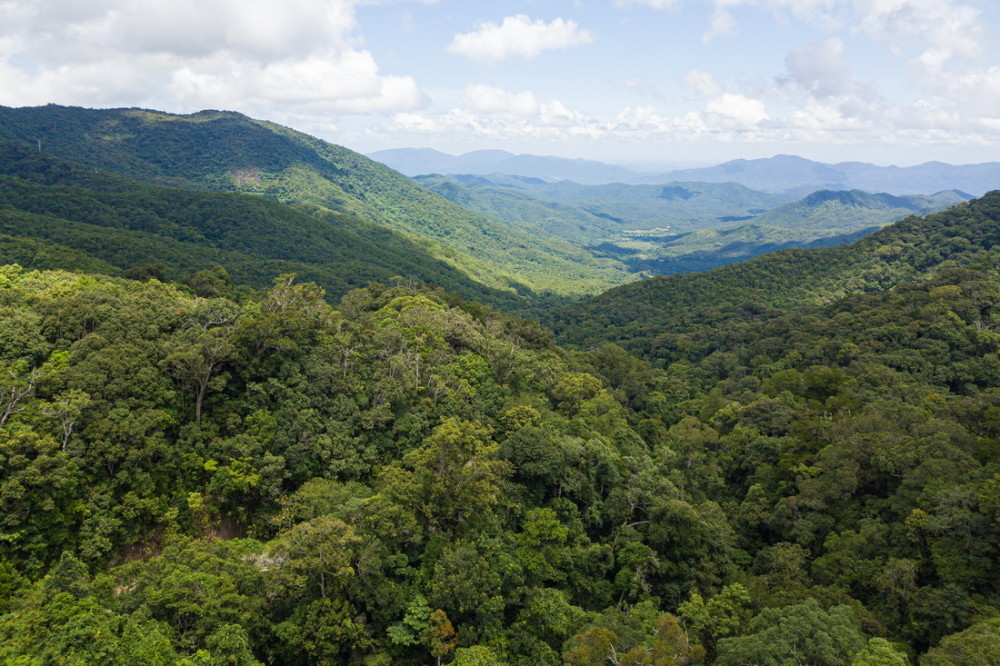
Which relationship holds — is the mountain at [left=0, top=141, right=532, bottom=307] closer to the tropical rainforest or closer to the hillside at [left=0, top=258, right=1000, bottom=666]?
the tropical rainforest

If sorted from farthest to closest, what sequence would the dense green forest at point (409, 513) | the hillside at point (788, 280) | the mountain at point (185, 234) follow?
the hillside at point (788, 280), the mountain at point (185, 234), the dense green forest at point (409, 513)

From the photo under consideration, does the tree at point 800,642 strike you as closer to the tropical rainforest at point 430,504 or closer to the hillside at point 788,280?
the tropical rainforest at point 430,504

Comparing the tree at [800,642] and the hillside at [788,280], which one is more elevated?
the hillside at [788,280]

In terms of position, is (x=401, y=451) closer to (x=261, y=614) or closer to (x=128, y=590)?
(x=261, y=614)

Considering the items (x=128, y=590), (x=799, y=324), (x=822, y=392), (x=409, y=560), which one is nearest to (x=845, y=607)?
(x=409, y=560)

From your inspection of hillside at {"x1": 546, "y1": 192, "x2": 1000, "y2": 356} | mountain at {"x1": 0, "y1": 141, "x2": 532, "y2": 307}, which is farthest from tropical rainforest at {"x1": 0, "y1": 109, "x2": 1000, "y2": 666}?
mountain at {"x1": 0, "y1": 141, "x2": 532, "y2": 307}

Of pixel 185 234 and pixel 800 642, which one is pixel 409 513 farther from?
pixel 185 234

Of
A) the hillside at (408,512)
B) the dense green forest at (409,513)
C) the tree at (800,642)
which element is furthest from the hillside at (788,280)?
the tree at (800,642)
